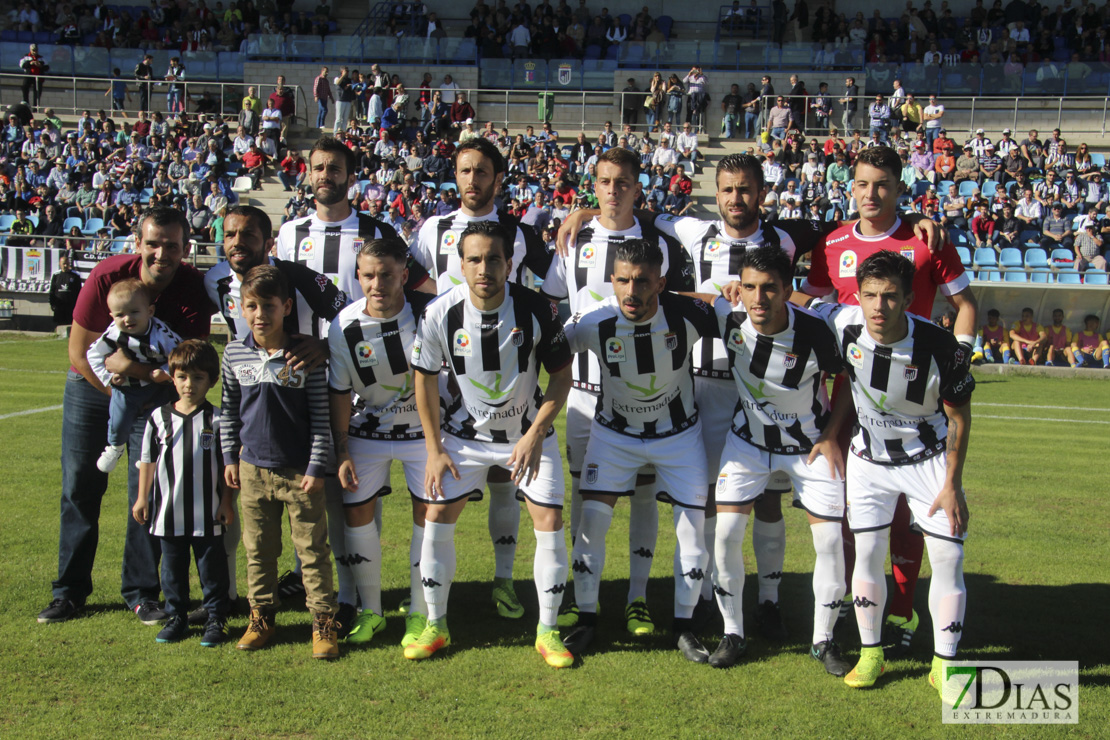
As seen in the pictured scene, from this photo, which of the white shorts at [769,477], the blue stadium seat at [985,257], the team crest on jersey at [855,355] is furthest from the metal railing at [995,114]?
the white shorts at [769,477]

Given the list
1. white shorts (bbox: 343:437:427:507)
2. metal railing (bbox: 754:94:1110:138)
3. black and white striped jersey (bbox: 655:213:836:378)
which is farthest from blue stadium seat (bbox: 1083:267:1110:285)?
white shorts (bbox: 343:437:427:507)

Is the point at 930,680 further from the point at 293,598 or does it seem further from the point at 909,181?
the point at 909,181

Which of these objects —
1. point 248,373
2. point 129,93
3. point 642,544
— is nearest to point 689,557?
point 642,544

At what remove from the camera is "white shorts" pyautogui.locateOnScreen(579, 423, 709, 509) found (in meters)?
4.83

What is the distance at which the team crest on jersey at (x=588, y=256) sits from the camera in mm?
5379

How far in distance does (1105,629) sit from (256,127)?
26.1m

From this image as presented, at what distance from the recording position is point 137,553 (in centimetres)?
518

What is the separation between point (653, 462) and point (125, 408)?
2.91m

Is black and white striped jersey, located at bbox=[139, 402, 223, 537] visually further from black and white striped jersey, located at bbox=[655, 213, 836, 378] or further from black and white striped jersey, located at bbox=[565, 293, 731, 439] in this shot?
black and white striped jersey, located at bbox=[655, 213, 836, 378]

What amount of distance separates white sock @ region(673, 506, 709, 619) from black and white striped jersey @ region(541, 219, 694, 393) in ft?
3.03

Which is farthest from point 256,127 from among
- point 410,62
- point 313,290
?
point 313,290

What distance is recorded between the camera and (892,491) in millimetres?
4531

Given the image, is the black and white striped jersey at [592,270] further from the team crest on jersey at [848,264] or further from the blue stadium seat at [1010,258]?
the blue stadium seat at [1010,258]

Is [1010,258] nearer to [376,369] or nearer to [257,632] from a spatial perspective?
[376,369]
